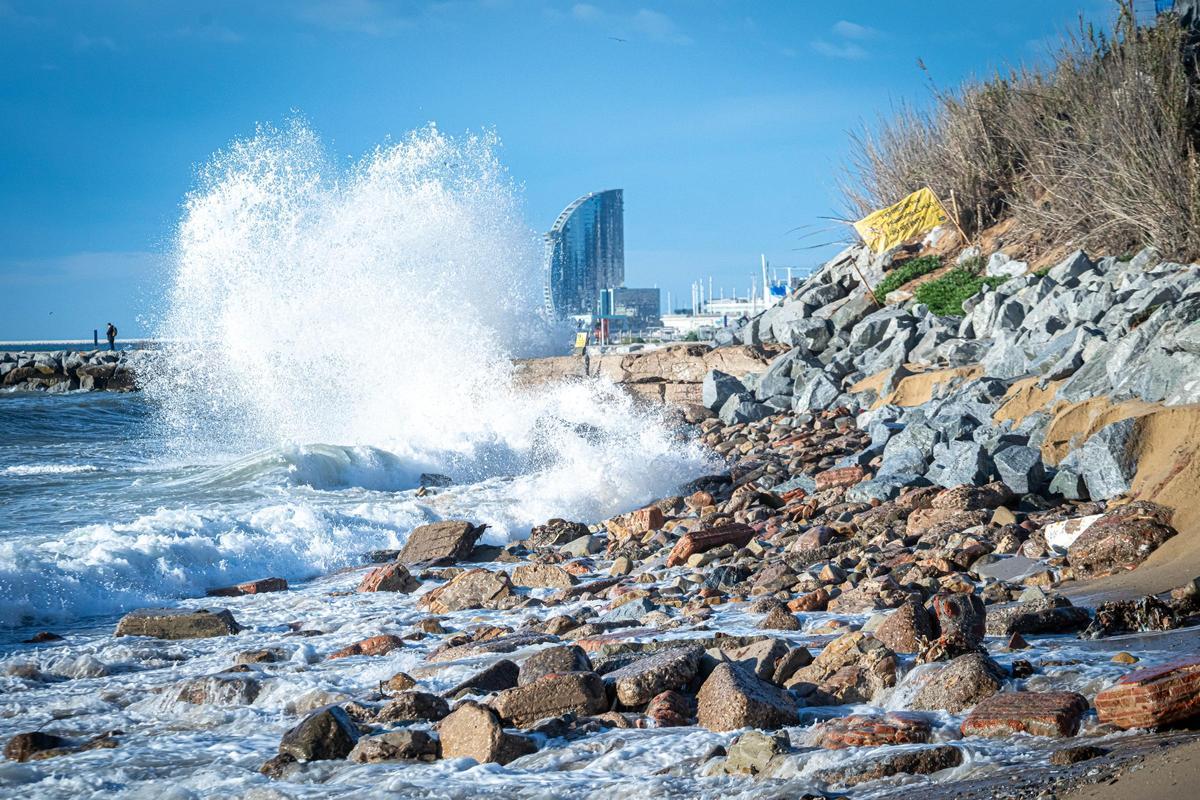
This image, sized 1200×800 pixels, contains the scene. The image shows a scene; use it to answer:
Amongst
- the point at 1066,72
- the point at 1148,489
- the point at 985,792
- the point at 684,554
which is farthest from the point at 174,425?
the point at 985,792

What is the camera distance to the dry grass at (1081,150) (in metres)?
12.0

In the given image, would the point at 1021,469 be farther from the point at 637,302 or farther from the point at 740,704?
the point at 637,302

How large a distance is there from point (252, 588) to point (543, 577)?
6.87 ft

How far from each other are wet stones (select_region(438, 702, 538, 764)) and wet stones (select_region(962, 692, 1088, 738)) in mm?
1439

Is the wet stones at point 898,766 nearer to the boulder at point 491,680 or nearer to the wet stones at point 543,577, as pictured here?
the boulder at point 491,680

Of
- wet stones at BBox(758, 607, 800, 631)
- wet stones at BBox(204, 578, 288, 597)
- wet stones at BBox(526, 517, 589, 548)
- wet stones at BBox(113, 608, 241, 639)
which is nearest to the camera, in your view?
wet stones at BBox(758, 607, 800, 631)

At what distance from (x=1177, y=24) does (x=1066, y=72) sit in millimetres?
2141

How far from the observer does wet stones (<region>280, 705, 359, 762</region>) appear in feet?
12.2

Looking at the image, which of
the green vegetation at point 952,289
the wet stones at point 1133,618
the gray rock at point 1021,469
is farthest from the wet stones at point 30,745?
the green vegetation at point 952,289

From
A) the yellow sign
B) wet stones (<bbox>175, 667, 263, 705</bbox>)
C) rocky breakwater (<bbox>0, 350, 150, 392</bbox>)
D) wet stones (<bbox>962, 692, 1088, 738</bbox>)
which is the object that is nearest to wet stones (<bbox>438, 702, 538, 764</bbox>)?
wet stones (<bbox>175, 667, 263, 705</bbox>)

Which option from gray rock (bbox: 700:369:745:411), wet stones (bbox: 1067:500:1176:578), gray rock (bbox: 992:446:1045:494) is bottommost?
wet stones (bbox: 1067:500:1176:578)

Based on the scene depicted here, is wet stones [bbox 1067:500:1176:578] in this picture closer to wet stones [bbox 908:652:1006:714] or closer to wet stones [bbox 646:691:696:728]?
wet stones [bbox 908:652:1006:714]

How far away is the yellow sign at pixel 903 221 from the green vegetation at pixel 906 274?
1.26 metres

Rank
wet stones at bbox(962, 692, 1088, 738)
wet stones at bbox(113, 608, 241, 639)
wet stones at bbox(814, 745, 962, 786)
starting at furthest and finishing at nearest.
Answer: wet stones at bbox(113, 608, 241, 639) → wet stones at bbox(962, 692, 1088, 738) → wet stones at bbox(814, 745, 962, 786)
